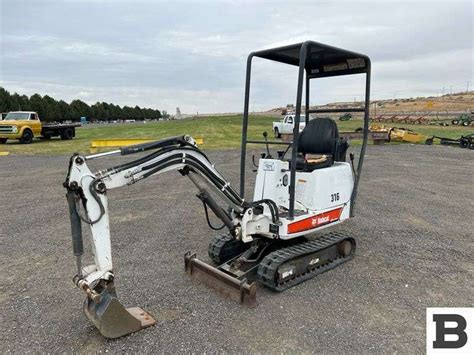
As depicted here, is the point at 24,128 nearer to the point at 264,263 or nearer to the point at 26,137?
the point at 26,137

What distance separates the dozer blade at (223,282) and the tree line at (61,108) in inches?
2639

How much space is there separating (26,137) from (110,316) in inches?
996

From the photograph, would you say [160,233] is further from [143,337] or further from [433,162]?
[433,162]

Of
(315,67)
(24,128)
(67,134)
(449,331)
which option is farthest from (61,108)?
(449,331)

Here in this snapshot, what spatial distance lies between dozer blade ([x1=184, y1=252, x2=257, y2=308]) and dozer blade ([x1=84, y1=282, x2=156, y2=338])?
3.46 ft

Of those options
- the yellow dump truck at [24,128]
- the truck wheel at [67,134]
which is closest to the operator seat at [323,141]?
the yellow dump truck at [24,128]

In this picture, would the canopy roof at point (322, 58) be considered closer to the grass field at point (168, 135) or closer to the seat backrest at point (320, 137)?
the seat backrest at point (320, 137)

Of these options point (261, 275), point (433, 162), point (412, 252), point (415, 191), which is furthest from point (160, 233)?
point (433, 162)

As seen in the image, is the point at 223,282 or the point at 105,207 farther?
the point at 223,282

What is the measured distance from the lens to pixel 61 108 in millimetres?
79125

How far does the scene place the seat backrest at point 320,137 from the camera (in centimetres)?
570

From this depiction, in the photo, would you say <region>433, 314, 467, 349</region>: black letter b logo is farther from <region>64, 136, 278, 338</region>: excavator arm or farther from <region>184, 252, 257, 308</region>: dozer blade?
<region>64, 136, 278, 338</region>: excavator arm

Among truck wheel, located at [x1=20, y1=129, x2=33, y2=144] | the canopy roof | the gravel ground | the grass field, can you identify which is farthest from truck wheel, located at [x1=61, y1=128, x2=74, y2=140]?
the canopy roof

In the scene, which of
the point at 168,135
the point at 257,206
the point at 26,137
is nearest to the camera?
the point at 257,206
